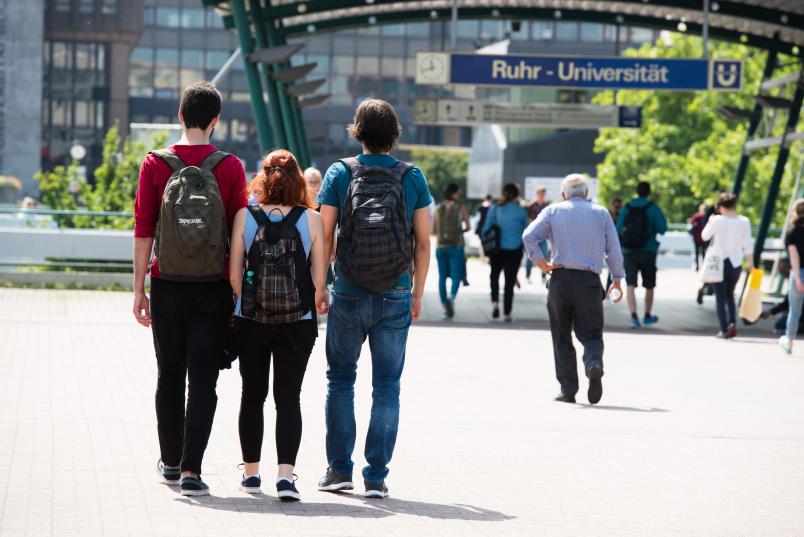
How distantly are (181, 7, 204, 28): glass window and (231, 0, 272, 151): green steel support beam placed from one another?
7429cm

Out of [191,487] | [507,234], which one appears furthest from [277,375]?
[507,234]

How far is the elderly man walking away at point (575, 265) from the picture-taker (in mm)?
10641

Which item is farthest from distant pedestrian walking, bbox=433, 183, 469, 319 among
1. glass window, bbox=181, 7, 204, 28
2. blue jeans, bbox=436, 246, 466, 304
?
glass window, bbox=181, 7, 204, 28

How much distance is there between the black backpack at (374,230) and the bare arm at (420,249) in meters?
0.10

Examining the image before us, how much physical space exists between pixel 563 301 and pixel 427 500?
13.8 ft

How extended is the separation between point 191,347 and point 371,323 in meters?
0.79

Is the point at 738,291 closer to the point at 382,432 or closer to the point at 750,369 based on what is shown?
the point at 750,369

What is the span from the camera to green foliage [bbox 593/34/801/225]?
45.8 meters

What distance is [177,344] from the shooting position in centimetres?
667

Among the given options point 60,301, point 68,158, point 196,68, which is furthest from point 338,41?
point 60,301

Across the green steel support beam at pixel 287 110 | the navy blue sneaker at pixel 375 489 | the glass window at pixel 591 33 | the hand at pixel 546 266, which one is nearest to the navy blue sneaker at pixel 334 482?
the navy blue sneaker at pixel 375 489

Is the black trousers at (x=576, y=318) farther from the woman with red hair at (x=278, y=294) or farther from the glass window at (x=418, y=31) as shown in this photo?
the glass window at (x=418, y=31)

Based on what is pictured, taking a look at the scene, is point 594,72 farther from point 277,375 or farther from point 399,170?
point 277,375

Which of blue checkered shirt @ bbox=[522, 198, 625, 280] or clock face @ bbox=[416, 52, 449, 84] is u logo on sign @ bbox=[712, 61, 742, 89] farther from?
blue checkered shirt @ bbox=[522, 198, 625, 280]
